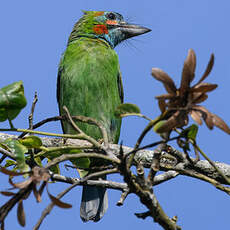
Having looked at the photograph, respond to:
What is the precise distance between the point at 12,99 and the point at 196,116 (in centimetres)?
69

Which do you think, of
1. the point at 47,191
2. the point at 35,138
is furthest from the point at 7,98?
the point at 47,191

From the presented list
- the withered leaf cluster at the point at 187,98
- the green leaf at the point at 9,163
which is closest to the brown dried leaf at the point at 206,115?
the withered leaf cluster at the point at 187,98

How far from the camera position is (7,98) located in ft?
4.97

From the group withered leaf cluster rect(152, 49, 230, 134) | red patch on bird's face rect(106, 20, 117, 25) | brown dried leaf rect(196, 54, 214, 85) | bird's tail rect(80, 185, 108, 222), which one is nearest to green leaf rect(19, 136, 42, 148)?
withered leaf cluster rect(152, 49, 230, 134)

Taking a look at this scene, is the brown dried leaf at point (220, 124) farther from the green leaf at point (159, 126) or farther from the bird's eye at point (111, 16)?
the bird's eye at point (111, 16)

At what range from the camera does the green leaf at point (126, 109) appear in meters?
1.34

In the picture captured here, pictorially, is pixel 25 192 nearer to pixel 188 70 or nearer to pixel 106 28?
pixel 188 70

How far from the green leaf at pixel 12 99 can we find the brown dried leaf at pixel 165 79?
0.59 m

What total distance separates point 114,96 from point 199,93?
3.41 m

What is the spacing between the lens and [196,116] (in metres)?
1.12

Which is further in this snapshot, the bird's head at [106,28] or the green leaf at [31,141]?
the bird's head at [106,28]

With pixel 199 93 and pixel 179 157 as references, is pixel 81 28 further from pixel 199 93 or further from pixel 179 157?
pixel 199 93

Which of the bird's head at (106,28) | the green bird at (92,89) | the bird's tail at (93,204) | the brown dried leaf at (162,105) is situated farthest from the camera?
the bird's head at (106,28)

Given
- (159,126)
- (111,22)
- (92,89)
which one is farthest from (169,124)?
(111,22)
